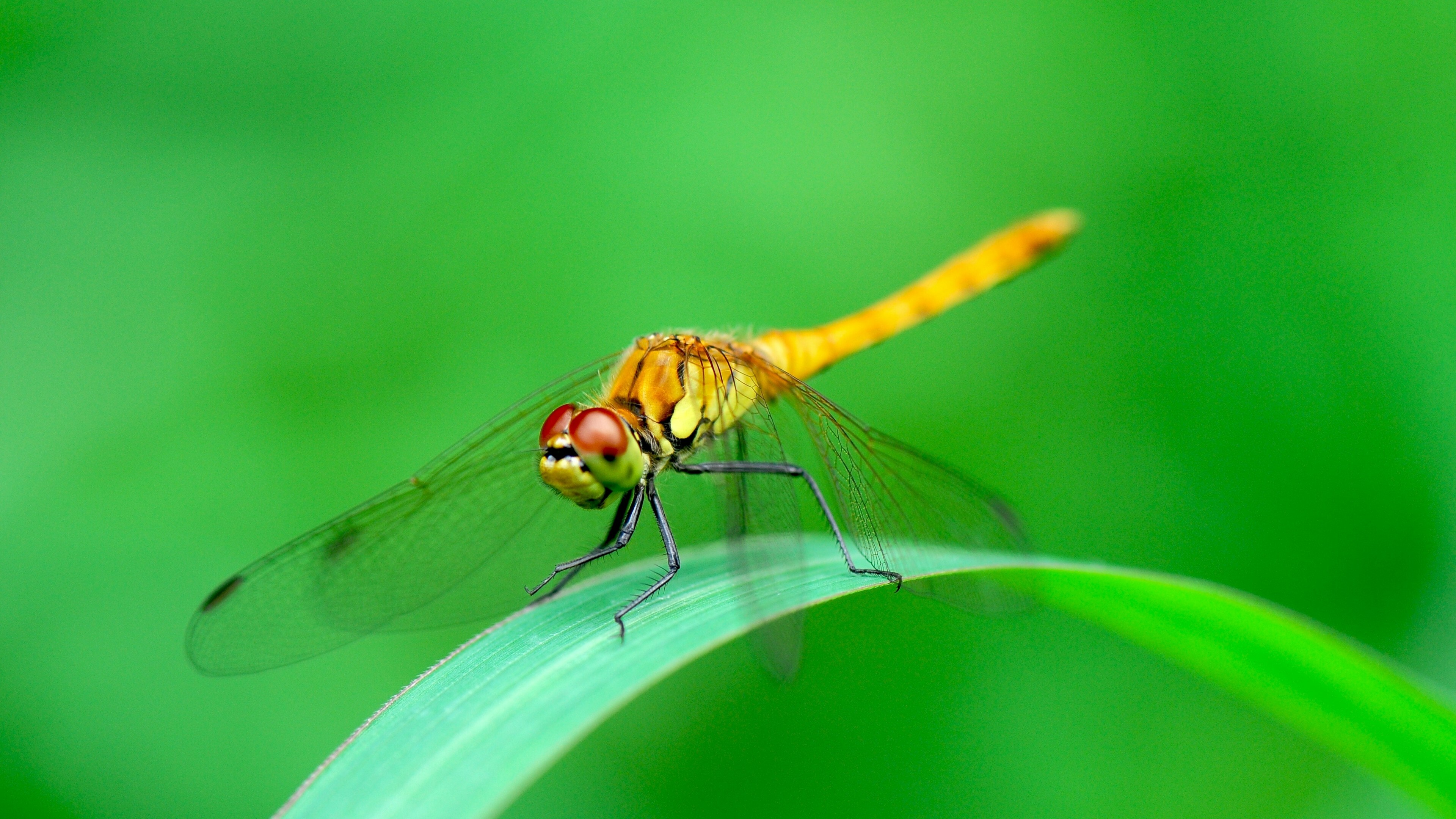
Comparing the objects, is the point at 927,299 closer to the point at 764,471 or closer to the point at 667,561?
the point at 764,471

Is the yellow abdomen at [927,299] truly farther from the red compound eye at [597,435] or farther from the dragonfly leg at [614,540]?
the red compound eye at [597,435]

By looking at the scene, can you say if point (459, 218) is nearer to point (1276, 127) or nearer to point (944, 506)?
point (944, 506)

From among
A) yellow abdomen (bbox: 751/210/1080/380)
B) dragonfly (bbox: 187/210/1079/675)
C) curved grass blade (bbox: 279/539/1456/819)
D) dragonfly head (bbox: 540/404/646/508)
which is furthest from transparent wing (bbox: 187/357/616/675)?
yellow abdomen (bbox: 751/210/1080/380)

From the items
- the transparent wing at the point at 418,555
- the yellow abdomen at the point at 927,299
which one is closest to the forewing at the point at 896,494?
the yellow abdomen at the point at 927,299

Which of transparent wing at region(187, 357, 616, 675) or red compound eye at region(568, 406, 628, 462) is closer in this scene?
red compound eye at region(568, 406, 628, 462)

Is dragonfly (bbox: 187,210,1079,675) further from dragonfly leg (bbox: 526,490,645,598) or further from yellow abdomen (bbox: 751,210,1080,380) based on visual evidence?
yellow abdomen (bbox: 751,210,1080,380)

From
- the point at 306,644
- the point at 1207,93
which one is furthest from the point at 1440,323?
the point at 306,644
